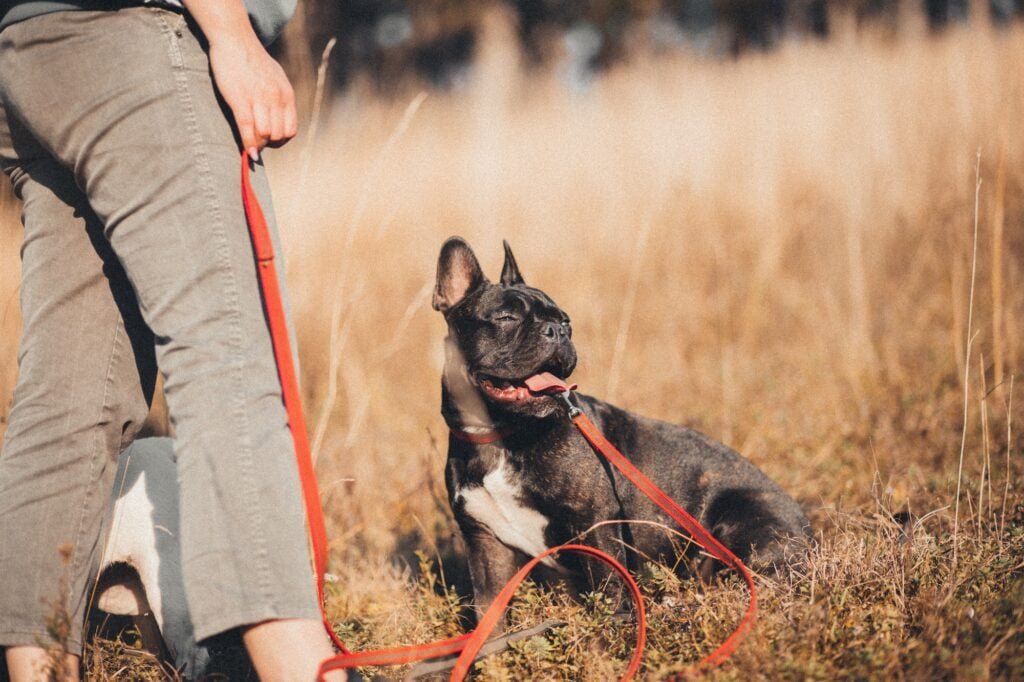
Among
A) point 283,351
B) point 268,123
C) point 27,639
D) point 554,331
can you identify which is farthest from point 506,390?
point 27,639

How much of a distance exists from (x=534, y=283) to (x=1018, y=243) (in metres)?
3.23

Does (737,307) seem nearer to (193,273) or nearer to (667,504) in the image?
(667,504)

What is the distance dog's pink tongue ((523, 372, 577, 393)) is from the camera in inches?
98.3

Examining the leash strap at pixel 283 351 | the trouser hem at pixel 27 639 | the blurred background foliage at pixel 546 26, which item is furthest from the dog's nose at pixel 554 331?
the blurred background foliage at pixel 546 26

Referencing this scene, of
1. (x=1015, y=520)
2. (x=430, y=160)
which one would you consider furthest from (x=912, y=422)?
(x=430, y=160)

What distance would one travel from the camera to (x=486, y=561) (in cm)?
271

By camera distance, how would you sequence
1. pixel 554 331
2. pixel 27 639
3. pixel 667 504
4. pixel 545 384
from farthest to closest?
pixel 554 331 → pixel 545 384 → pixel 667 504 → pixel 27 639

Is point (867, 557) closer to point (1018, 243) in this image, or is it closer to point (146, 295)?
point (146, 295)

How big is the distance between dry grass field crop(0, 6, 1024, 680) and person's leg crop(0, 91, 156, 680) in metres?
0.44

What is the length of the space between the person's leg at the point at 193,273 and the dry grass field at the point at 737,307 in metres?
0.78

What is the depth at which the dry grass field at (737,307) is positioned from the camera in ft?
7.09

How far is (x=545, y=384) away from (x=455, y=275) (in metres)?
0.60

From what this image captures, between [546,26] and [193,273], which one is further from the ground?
[546,26]

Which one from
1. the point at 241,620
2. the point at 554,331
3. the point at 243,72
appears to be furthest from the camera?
the point at 554,331
